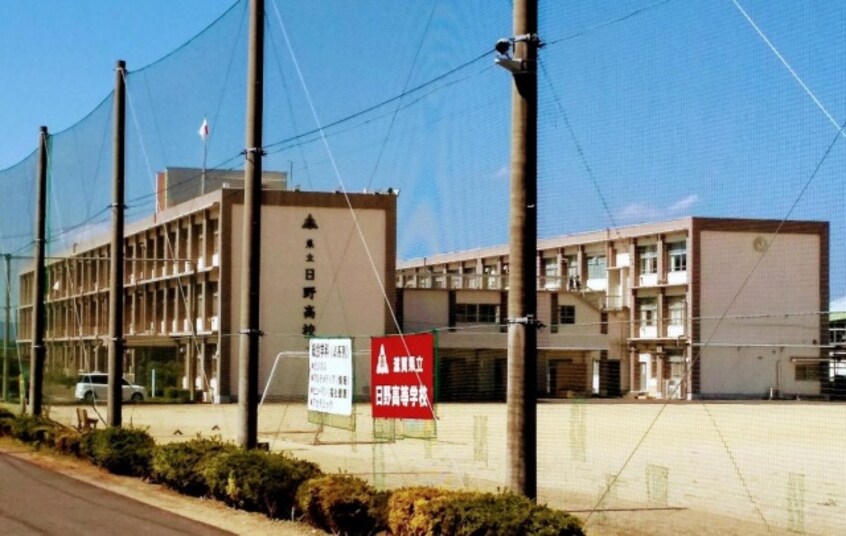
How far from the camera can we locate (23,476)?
1872 cm

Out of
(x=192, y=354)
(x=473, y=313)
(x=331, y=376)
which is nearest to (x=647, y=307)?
(x=473, y=313)

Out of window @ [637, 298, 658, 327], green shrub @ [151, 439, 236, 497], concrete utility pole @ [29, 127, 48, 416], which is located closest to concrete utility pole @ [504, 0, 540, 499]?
green shrub @ [151, 439, 236, 497]

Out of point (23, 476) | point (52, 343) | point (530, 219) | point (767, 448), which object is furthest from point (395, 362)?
point (52, 343)

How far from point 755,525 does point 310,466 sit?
5.25 meters

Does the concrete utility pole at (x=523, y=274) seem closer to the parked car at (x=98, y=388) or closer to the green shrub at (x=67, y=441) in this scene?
the green shrub at (x=67, y=441)

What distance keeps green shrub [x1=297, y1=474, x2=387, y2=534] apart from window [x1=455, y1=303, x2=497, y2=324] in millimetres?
46849

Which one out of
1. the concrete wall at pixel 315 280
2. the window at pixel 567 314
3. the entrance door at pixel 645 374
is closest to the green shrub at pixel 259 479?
the entrance door at pixel 645 374

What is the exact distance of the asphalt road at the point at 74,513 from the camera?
12625mm

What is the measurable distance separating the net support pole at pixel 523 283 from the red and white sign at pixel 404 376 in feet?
6.46

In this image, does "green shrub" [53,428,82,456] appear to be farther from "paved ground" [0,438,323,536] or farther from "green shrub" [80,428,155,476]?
"green shrub" [80,428,155,476]

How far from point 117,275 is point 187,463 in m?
7.27

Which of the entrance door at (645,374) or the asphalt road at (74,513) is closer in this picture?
the asphalt road at (74,513)

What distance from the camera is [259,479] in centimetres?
1373

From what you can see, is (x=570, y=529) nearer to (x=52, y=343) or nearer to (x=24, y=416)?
(x=24, y=416)
